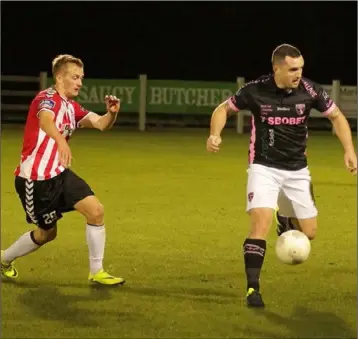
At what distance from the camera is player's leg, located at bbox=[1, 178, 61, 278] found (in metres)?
8.04

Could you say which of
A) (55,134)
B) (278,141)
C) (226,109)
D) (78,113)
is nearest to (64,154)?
(55,134)

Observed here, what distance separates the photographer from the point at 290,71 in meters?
7.58

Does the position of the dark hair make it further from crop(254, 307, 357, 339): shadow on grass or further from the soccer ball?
crop(254, 307, 357, 339): shadow on grass

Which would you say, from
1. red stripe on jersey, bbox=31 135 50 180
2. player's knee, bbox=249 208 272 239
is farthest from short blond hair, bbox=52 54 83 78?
player's knee, bbox=249 208 272 239

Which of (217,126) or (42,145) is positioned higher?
(217,126)

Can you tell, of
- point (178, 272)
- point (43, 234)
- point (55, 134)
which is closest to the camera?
point (55, 134)

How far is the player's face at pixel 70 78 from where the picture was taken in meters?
8.09

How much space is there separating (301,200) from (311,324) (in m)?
1.27

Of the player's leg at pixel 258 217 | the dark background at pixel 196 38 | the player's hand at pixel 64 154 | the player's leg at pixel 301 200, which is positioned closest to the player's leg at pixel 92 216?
the player's hand at pixel 64 154

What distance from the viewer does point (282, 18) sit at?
4231 centimetres

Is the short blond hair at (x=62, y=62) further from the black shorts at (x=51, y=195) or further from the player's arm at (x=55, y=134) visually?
the black shorts at (x=51, y=195)

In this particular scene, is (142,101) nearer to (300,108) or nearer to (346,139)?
(346,139)

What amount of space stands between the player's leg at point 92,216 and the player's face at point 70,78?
0.67 m

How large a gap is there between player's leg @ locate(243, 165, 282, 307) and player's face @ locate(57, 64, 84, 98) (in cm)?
158
